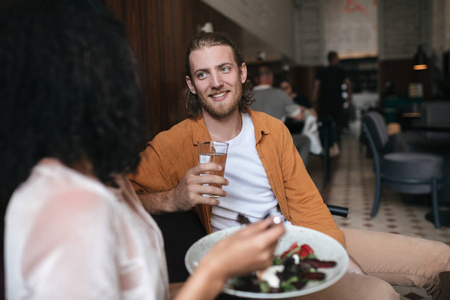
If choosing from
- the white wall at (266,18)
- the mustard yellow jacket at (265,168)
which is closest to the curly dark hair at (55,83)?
the mustard yellow jacket at (265,168)

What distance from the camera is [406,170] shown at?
12.5 ft

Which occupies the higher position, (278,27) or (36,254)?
(278,27)

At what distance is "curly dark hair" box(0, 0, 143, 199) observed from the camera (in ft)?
1.99

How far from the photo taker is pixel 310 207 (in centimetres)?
161

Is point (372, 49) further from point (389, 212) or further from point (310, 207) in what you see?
point (310, 207)

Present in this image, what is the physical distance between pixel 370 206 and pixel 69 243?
4.49m

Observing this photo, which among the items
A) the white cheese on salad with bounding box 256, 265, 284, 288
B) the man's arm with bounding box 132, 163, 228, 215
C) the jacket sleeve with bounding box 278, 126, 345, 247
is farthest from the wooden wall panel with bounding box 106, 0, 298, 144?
the white cheese on salad with bounding box 256, 265, 284, 288

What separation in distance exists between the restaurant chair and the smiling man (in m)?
2.38

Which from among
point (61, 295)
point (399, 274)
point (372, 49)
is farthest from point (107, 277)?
point (372, 49)

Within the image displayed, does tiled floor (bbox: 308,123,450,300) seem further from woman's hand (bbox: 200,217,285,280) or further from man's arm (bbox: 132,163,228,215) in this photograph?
woman's hand (bbox: 200,217,285,280)

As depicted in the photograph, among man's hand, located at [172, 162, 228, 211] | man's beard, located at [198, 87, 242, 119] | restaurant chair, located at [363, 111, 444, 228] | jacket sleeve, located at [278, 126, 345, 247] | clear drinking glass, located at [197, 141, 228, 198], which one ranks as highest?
man's beard, located at [198, 87, 242, 119]

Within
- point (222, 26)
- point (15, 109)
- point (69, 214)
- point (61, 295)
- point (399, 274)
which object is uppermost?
point (222, 26)

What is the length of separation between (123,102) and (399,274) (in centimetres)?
141

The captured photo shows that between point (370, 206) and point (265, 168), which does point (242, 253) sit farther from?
point (370, 206)
